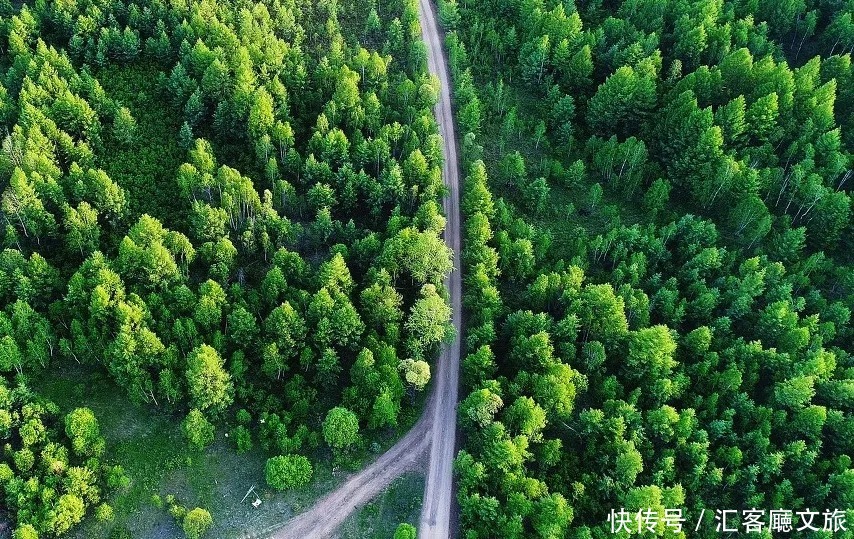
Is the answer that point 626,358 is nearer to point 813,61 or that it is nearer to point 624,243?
point 624,243

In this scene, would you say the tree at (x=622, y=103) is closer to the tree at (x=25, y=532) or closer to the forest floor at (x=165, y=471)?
the forest floor at (x=165, y=471)

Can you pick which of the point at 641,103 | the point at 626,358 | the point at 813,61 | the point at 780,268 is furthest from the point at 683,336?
the point at 813,61

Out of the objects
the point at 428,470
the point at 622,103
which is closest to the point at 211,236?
the point at 428,470

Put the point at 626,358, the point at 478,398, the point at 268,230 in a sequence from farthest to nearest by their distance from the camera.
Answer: the point at 268,230 < the point at 626,358 < the point at 478,398

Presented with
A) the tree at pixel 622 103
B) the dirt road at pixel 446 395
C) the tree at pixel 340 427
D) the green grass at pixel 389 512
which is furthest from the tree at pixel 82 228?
the tree at pixel 622 103

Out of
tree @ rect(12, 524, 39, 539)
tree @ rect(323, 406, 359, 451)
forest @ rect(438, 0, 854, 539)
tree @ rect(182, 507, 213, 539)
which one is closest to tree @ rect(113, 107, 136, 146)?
forest @ rect(438, 0, 854, 539)
